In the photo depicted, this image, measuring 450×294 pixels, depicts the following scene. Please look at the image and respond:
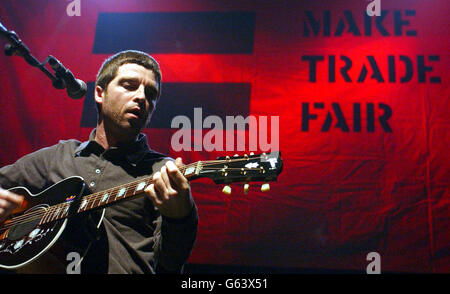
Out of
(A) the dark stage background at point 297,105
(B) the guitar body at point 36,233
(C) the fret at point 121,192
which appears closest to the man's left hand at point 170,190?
(C) the fret at point 121,192

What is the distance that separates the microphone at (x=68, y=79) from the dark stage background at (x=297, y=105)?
1121 mm

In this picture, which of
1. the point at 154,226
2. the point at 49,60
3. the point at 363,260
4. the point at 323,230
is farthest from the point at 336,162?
the point at 49,60

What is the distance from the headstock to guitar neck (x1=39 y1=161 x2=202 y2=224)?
0.06 meters

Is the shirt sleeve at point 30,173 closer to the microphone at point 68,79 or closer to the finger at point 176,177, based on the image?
the microphone at point 68,79

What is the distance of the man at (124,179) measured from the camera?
4.56ft

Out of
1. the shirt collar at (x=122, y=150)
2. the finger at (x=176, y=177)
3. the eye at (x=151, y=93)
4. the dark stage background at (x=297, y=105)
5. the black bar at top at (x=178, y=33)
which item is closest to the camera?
the finger at (x=176, y=177)

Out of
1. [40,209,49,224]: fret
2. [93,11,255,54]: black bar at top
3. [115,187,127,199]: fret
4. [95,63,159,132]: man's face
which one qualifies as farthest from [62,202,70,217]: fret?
[93,11,255,54]: black bar at top

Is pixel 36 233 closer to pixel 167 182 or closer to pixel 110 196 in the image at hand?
pixel 110 196

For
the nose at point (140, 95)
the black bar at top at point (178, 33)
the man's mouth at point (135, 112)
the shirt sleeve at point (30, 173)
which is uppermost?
the black bar at top at point (178, 33)

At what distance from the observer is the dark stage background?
2.36m

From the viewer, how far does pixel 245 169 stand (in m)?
1.35

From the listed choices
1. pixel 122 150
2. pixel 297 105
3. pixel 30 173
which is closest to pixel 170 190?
pixel 122 150

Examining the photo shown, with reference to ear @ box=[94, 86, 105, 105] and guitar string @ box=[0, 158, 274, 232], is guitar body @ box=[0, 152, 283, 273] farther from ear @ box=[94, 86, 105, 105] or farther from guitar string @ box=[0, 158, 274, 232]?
ear @ box=[94, 86, 105, 105]
